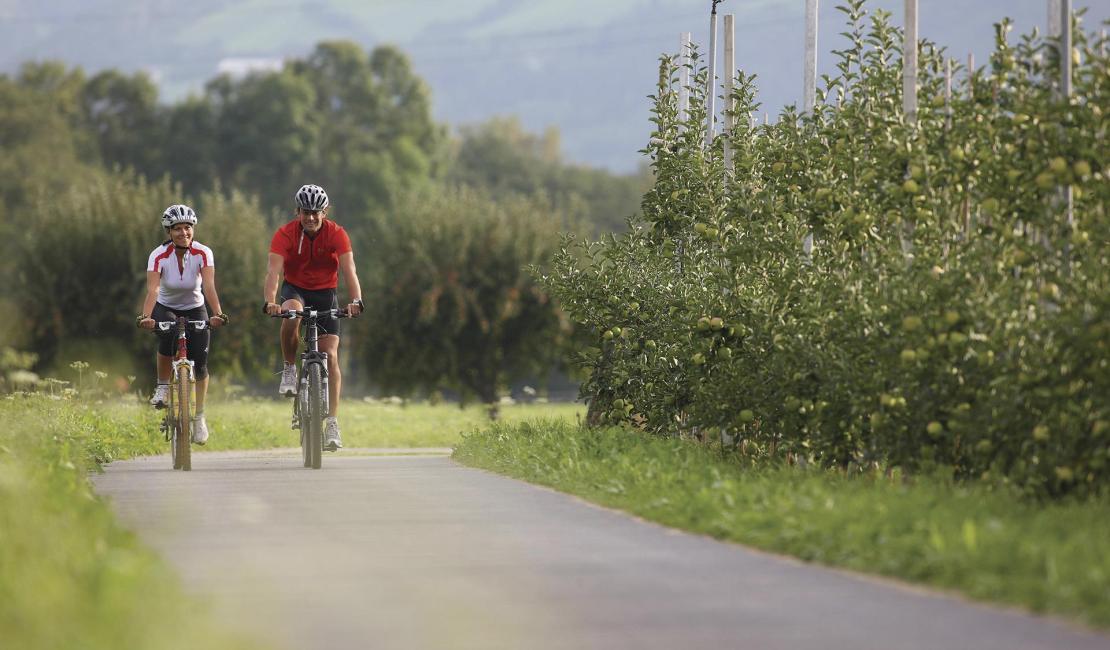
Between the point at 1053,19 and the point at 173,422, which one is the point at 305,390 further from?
the point at 1053,19

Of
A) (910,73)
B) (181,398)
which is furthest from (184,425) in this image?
(910,73)

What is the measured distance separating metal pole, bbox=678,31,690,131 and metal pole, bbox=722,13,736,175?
2.48ft

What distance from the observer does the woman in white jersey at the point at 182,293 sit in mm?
14422

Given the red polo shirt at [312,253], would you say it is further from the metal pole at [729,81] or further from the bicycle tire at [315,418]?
the metal pole at [729,81]

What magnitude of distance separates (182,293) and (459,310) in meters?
25.1

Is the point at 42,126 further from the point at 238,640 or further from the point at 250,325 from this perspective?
the point at 238,640

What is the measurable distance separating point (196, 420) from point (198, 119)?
64.9 meters

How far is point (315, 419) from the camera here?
554 inches

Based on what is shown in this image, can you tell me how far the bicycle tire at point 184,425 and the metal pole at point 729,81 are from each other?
185 inches

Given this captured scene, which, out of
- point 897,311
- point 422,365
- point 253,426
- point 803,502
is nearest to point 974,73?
point 897,311

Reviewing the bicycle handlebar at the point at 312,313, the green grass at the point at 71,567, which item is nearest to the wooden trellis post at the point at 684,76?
the bicycle handlebar at the point at 312,313

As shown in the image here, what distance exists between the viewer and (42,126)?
233 ft

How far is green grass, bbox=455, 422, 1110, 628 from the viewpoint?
7.07 m

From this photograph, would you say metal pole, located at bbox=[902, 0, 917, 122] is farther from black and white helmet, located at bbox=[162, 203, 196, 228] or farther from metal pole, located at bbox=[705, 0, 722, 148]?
black and white helmet, located at bbox=[162, 203, 196, 228]
